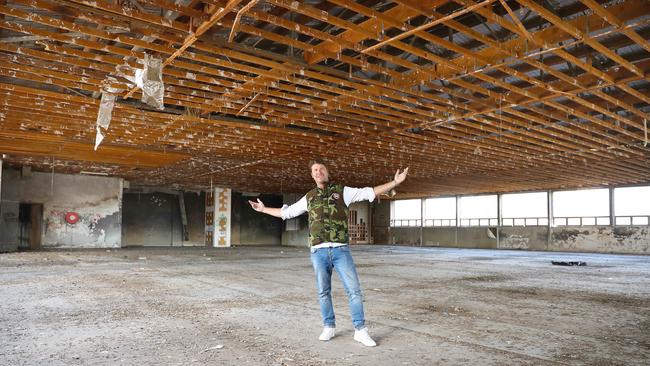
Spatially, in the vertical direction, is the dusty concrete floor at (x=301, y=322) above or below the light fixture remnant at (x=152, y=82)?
below

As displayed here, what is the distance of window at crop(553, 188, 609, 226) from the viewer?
826 inches

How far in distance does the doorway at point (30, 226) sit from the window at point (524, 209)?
21.1 m

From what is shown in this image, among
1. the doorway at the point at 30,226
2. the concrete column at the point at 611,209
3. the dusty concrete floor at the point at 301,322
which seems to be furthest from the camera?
the concrete column at the point at 611,209

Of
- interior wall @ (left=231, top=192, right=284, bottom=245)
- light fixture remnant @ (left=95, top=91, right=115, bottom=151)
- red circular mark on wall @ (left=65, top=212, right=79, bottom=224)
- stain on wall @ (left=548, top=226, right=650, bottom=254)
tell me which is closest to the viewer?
light fixture remnant @ (left=95, top=91, right=115, bottom=151)

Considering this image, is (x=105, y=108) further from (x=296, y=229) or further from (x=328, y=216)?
(x=296, y=229)

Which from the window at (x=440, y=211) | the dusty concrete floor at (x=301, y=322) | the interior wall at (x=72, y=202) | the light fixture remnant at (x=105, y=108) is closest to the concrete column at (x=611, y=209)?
the window at (x=440, y=211)

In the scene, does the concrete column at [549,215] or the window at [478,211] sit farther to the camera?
the window at [478,211]

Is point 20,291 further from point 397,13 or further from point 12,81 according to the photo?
point 397,13

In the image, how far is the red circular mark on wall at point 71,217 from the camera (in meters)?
18.3

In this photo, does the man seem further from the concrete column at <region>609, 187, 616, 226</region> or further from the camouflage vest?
the concrete column at <region>609, 187, 616, 226</region>

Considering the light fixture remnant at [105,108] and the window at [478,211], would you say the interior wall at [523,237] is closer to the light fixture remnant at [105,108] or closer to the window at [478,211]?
the window at [478,211]

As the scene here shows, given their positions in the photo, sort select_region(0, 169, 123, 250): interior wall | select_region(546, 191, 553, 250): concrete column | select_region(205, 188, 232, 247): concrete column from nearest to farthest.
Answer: select_region(0, 169, 123, 250): interior wall, select_region(205, 188, 232, 247): concrete column, select_region(546, 191, 553, 250): concrete column

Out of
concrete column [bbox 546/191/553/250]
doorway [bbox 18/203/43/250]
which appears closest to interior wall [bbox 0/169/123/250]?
doorway [bbox 18/203/43/250]

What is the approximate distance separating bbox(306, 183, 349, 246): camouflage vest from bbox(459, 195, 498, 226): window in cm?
2262
